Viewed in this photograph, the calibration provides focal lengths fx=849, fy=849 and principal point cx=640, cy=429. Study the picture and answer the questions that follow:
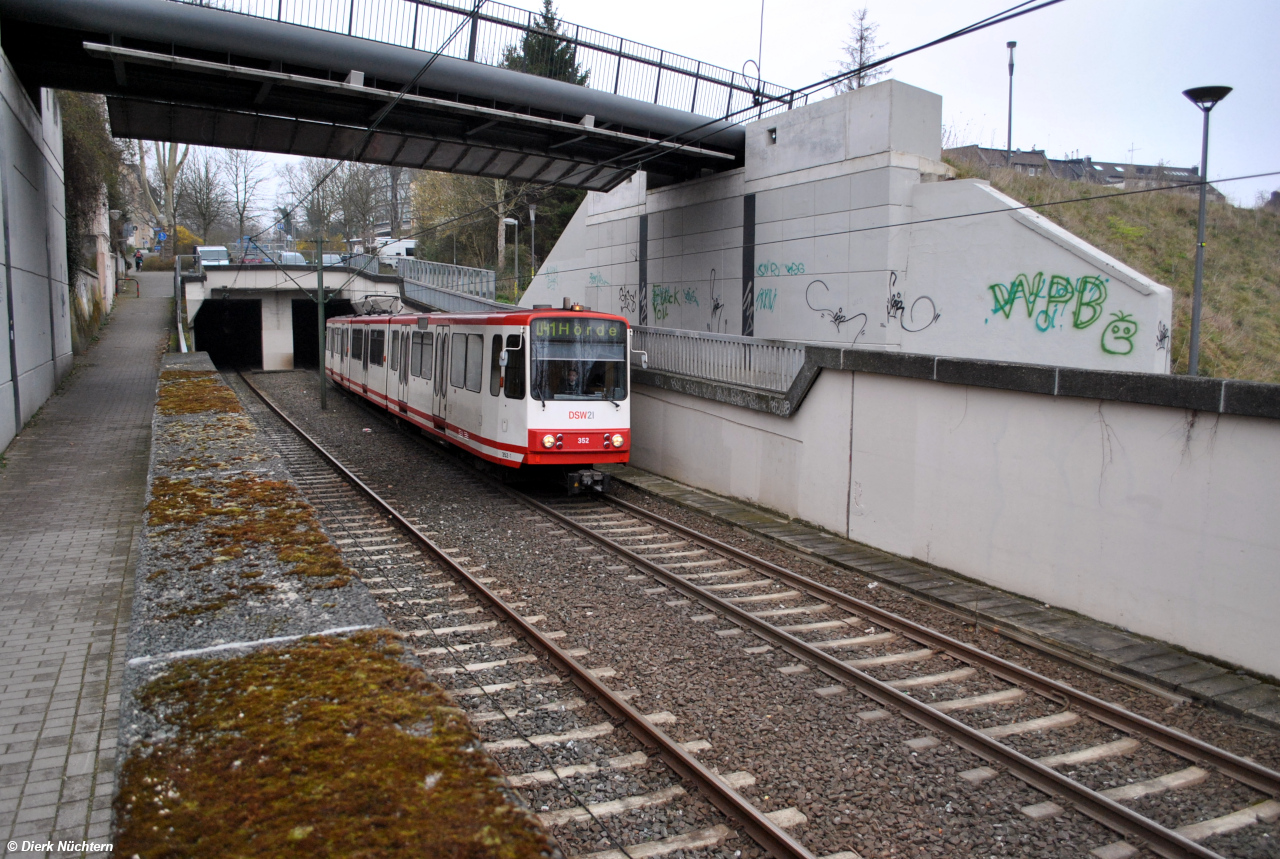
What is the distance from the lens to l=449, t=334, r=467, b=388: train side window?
14.1m

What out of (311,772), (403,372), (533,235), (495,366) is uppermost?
(533,235)

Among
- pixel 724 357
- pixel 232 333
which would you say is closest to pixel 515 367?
pixel 724 357

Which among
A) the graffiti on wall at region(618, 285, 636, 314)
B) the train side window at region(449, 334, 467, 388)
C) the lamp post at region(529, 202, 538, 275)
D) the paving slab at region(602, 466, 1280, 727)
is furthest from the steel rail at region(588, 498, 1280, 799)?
the lamp post at region(529, 202, 538, 275)

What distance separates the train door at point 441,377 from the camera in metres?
15.1

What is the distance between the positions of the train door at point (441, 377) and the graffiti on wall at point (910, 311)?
26.4 feet

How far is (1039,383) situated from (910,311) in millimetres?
7629

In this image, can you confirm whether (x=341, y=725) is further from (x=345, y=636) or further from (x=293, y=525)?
(x=293, y=525)

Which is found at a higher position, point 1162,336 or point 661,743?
point 1162,336

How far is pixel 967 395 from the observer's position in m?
8.87

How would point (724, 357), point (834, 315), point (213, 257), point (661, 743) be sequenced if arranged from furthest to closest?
point (213, 257)
point (834, 315)
point (724, 357)
point (661, 743)

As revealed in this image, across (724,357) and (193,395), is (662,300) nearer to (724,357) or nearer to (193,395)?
(724,357)

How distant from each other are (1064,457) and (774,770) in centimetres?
453

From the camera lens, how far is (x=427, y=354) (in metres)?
16.3

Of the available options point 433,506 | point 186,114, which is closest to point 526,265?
point 186,114
